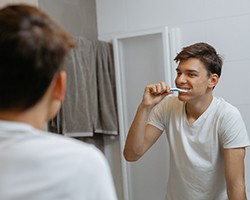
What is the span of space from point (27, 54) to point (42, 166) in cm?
16

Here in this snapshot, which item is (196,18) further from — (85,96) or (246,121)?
(85,96)

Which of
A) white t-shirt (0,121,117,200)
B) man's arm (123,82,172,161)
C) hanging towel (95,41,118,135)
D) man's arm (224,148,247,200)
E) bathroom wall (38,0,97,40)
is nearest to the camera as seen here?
white t-shirt (0,121,117,200)

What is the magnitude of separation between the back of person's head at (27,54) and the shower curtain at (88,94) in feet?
3.68

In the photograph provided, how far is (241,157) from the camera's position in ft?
4.62

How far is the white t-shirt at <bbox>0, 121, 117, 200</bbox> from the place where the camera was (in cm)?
53

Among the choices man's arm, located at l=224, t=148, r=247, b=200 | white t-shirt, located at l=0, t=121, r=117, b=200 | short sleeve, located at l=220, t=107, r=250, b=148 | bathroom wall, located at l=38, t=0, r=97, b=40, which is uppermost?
bathroom wall, located at l=38, t=0, r=97, b=40

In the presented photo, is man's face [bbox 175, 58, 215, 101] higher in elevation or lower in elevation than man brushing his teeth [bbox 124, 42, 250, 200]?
higher

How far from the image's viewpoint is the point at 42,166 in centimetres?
53

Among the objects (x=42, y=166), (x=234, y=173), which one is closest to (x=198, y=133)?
(x=234, y=173)

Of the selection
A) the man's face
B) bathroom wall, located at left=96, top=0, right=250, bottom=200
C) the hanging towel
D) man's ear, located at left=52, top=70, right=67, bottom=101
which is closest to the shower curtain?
the hanging towel

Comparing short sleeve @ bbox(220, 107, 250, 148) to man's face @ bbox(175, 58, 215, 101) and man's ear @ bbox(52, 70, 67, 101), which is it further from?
man's ear @ bbox(52, 70, 67, 101)

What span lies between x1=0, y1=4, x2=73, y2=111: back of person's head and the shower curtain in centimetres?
112

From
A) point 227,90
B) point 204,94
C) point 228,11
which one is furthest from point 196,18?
point 204,94

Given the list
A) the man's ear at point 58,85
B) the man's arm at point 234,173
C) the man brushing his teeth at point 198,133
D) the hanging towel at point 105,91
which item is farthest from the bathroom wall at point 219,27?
the man's ear at point 58,85
